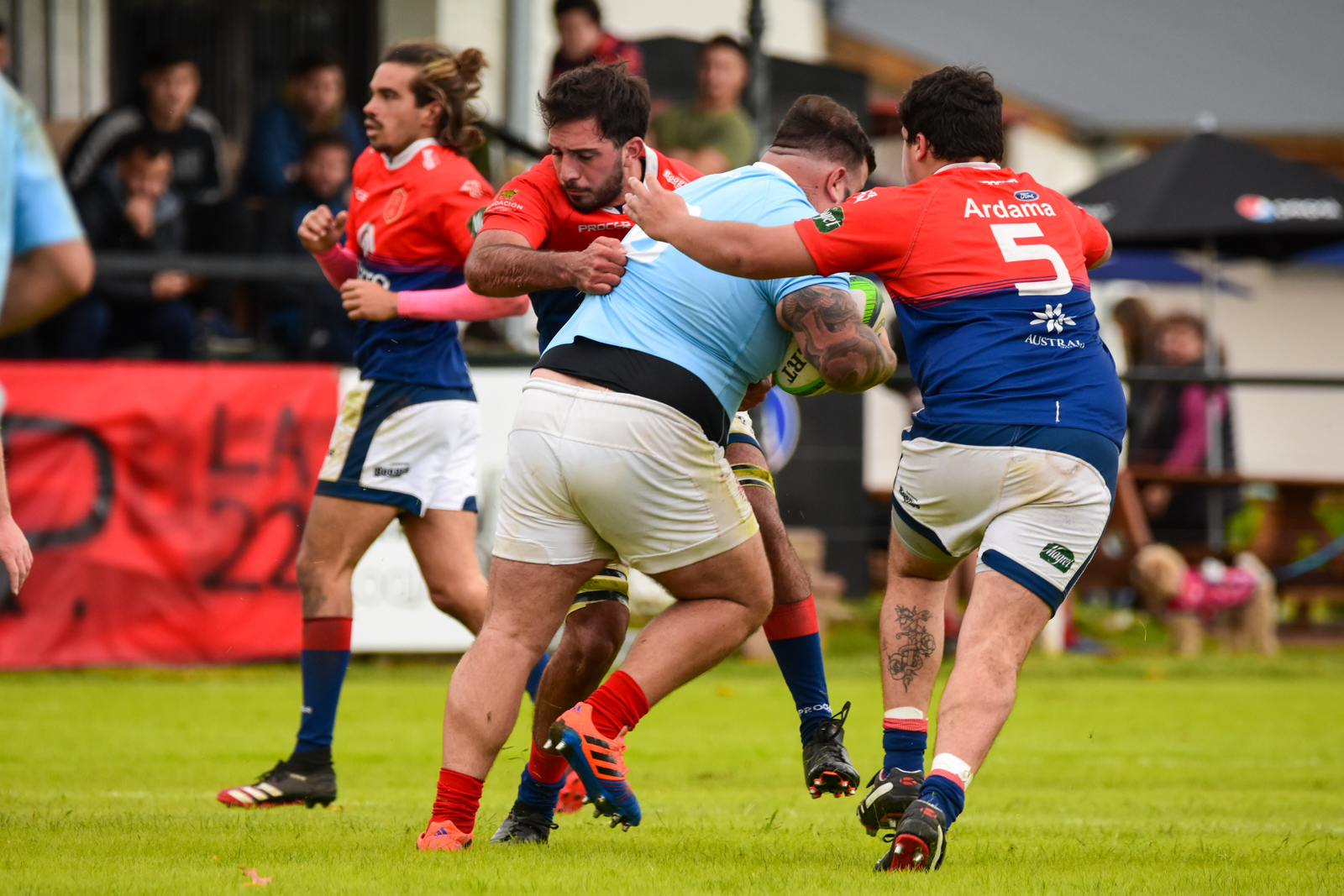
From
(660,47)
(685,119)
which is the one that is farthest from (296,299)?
(660,47)

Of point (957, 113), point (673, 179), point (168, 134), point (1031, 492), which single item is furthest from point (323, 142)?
point (1031, 492)

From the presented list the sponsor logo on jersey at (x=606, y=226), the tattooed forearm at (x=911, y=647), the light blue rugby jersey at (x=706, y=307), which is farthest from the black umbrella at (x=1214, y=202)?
the light blue rugby jersey at (x=706, y=307)

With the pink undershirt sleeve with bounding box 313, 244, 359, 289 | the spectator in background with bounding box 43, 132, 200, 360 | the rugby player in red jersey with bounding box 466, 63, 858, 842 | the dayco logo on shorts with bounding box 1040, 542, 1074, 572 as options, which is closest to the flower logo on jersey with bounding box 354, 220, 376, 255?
the pink undershirt sleeve with bounding box 313, 244, 359, 289

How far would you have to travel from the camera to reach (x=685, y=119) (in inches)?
484

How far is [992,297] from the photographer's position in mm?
4730

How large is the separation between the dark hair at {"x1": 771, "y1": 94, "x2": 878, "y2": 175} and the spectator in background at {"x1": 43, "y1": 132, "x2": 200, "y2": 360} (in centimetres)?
688

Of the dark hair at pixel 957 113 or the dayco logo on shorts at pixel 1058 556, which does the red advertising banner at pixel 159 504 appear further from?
the dayco logo on shorts at pixel 1058 556

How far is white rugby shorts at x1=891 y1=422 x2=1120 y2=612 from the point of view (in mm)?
4648

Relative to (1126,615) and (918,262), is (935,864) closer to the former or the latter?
(918,262)

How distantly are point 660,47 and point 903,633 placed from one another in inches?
404

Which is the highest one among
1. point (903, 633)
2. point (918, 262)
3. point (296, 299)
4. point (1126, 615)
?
point (918, 262)

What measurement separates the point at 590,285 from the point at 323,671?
2.19 metres

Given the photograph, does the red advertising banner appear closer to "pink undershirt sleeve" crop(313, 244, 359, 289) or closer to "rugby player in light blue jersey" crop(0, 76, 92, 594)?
"pink undershirt sleeve" crop(313, 244, 359, 289)

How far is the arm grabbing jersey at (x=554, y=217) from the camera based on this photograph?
4988 mm
